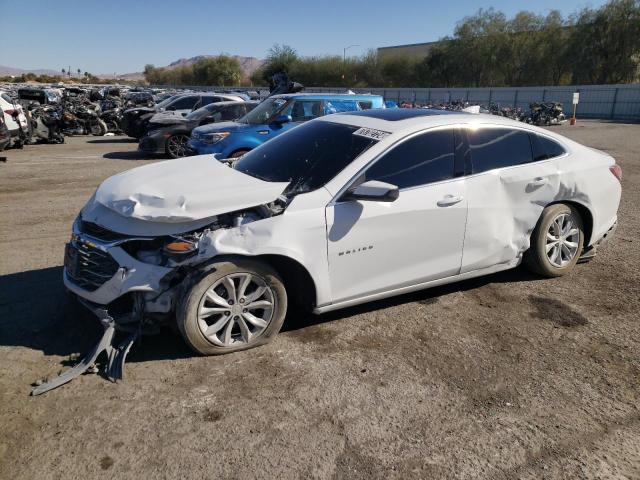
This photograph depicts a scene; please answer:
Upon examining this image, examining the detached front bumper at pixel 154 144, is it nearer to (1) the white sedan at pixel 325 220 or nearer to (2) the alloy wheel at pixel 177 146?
(2) the alloy wheel at pixel 177 146

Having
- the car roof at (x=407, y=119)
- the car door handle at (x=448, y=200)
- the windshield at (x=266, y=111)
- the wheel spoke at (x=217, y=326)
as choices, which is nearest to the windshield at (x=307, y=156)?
the car roof at (x=407, y=119)

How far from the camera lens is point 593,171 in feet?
16.1

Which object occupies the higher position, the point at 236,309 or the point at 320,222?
the point at 320,222

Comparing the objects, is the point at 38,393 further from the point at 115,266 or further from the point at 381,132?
the point at 381,132

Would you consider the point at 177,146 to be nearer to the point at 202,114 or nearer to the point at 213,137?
the point at 202,114

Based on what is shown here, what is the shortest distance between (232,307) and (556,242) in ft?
10.7

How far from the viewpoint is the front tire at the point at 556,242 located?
470 cm

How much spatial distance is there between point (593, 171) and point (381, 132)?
7.80 feet

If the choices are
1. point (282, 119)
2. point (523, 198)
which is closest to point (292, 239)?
point (523, 198)

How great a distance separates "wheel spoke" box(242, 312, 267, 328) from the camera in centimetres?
354

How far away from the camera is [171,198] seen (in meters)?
3.50

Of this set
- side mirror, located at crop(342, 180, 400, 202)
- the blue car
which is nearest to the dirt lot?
side mirror, located at crop(342, 180, 400, 202)

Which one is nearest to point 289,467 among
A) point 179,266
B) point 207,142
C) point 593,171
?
point 179,266

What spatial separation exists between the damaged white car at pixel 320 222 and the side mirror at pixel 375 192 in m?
0.01
